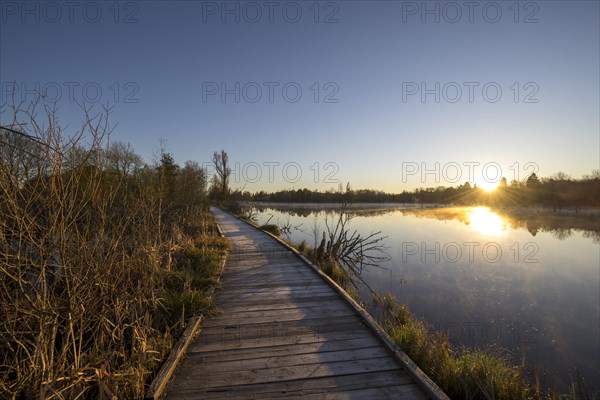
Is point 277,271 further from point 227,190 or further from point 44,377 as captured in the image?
point 227,190

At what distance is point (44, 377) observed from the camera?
6.17 ft

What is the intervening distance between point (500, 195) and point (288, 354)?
54585 mm

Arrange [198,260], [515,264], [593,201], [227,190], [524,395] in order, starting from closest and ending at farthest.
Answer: [524,395] < [198,260] < [515,264] < [593,201] < [227,190]

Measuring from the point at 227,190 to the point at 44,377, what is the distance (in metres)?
41.8

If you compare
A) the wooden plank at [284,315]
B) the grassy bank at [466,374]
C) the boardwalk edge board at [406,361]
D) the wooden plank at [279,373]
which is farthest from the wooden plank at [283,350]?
the wooden plank at [284,315]

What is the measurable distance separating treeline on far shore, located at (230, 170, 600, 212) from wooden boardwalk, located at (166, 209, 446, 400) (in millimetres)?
9662

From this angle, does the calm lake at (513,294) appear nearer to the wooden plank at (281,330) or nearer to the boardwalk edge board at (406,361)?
the boardwalk edge board at (406,361)

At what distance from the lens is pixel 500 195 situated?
155 ft

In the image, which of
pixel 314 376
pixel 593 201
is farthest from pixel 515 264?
pixel 593 201

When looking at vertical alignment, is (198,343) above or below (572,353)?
above

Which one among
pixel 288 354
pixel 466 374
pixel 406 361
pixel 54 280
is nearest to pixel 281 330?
pixel 288 354

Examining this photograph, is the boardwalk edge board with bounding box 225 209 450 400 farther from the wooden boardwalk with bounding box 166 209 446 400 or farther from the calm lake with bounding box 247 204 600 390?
the calm lake with bounding box 247 204 600 390

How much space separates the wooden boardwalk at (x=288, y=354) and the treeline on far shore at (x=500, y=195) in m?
9.66

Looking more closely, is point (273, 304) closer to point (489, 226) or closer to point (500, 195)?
point (489, 226)
